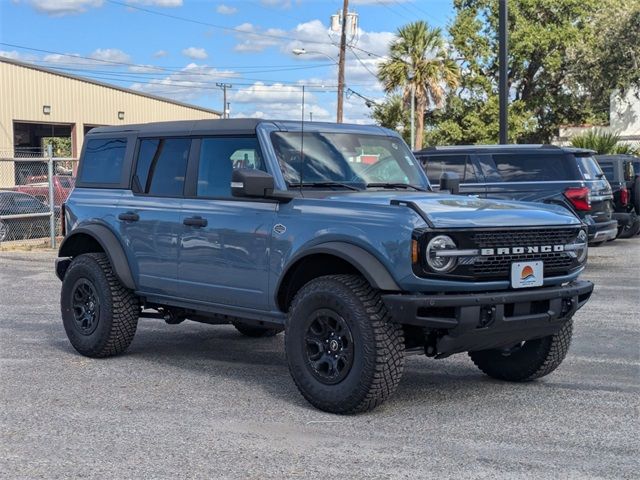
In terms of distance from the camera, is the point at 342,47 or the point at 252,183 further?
the point at 342,47

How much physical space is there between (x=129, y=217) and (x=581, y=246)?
3591 millimetres

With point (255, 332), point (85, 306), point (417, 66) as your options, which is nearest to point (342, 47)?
point (417, 66)

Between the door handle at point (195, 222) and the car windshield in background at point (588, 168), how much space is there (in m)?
8.92

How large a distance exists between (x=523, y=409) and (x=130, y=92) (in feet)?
133

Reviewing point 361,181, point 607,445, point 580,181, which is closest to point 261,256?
point 361,181

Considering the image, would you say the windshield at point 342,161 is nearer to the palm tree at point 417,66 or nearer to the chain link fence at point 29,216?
the chain link fence at point 29,216

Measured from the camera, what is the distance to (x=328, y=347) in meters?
6.11

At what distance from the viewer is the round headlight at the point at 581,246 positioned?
6.42 meters

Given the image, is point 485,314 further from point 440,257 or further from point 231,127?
point 231,127

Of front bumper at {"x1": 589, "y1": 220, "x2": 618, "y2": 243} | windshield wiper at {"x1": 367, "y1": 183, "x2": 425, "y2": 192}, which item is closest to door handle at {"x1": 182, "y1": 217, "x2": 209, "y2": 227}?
windshield wiper at {"x1": 367, "y1": 183, "x2": 425, "y2": 192}

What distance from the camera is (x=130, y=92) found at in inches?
1759

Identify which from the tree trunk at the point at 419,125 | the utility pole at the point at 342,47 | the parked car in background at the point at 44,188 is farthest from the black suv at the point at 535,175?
the tree trunk at the point at 419,125

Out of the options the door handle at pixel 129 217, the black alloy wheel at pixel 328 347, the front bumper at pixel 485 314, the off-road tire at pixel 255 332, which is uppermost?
the door handle at pixel 129 217

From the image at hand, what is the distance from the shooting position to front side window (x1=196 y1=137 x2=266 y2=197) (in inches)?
274
